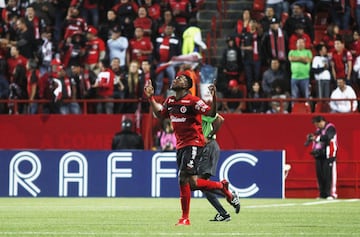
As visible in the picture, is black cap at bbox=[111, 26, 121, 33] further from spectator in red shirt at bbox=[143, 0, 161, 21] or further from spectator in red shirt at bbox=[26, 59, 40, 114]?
spectator in red shirt at bbox=[26, 59, 40, 114]

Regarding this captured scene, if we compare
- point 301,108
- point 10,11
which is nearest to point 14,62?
point 10,11

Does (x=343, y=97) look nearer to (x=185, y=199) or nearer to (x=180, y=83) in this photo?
(x=185, y=199)

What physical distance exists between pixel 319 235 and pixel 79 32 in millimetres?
18034

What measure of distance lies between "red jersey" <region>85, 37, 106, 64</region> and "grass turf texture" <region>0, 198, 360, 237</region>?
7.03m

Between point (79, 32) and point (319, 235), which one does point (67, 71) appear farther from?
point (319, 235)

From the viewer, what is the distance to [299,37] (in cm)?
2992

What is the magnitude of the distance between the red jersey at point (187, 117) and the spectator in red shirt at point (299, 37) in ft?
46.0

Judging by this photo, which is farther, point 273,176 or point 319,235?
point 273,176

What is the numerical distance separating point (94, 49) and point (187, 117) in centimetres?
1484

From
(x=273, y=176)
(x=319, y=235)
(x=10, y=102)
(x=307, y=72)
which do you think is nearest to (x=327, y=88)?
(x=307, y=72)

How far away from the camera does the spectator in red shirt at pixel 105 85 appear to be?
29.8 m

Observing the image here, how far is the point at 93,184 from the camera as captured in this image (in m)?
28.6

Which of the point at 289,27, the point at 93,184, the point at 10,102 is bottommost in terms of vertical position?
the point at 93,184

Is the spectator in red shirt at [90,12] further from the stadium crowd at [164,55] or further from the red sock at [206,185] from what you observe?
the red sock at [206,185]
